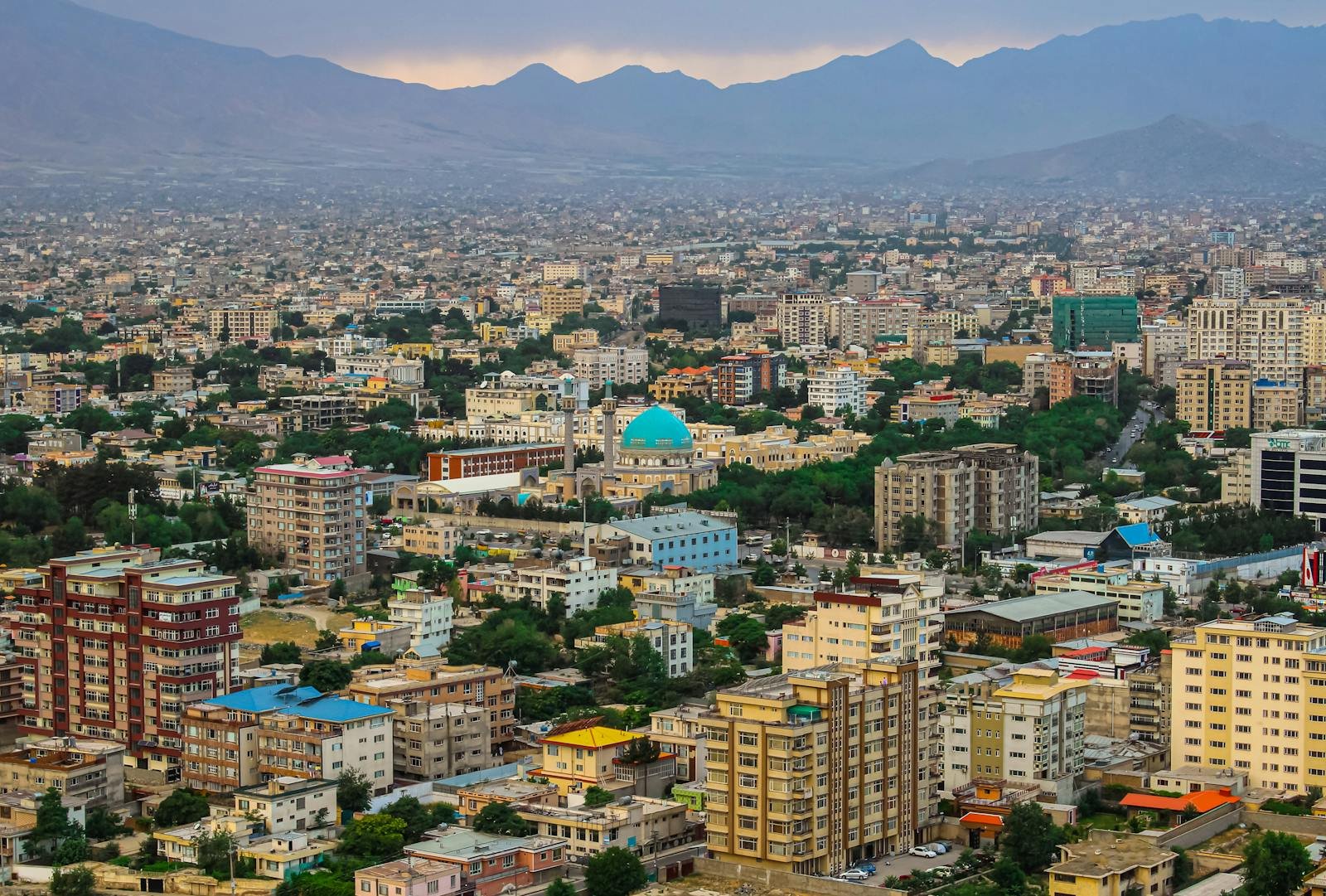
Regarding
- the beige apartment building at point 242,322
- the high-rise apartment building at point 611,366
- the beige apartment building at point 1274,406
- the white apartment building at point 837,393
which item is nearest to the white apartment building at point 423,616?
the beige apartment building at point 1274,406

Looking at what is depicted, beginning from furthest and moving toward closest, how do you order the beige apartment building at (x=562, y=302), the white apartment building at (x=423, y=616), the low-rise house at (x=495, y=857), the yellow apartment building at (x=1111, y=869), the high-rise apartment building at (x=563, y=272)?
1. the high-rise apartment building at (x=563, y=272)
2. the beige apartment building at (x=562, y=302)
3. the white apartment building at (x=423, y=616)
4. the low-rise house at (x=495, y=857)
5. the yellow apartment building at (x=1111, y=869)

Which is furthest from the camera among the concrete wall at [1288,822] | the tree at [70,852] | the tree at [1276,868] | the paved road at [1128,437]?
the paved road at [1128,437]

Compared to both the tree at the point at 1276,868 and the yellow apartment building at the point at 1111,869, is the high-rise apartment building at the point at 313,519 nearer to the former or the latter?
the yellow apartment building at the point at 1111,869

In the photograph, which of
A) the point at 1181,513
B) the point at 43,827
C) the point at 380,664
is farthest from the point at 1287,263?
the point at 43,827

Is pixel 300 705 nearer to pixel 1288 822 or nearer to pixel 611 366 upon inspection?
pixel 1288 822

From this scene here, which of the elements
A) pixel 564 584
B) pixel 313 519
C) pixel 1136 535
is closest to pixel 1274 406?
pixel 1136 535

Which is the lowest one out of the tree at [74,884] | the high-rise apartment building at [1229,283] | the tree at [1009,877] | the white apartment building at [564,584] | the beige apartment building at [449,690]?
the tree at [74,884]

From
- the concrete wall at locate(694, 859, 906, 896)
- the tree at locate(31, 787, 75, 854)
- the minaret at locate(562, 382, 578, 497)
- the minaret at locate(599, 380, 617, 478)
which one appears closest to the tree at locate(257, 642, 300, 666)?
the tree at locate(31, 787, 75, 854)
